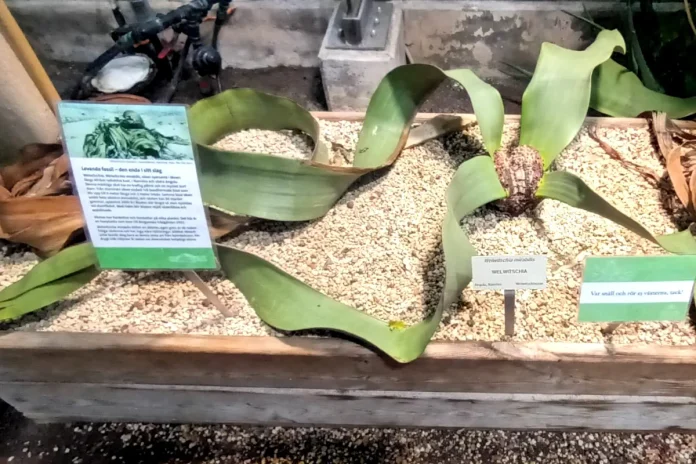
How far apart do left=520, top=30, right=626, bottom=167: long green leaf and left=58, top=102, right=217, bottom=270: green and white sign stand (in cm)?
53

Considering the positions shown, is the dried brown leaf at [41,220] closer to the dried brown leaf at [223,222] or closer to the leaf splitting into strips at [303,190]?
the leaf splitting into strips at [303,190]

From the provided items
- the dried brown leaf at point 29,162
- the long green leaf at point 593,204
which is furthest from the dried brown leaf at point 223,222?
the long green leaf at point 593,204

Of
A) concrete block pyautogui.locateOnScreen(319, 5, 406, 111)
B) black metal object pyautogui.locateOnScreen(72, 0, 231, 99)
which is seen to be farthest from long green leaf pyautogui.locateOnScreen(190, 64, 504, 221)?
black metal object pyautogui.locateOnScreen(72, 0, 231, 99)

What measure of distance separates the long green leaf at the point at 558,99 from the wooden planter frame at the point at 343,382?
327 millimetres

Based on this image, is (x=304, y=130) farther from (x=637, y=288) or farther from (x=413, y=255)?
(x=637, y=288)

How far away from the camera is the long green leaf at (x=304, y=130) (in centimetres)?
91

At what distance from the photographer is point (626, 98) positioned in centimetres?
107

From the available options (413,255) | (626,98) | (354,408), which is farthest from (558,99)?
(354,408)

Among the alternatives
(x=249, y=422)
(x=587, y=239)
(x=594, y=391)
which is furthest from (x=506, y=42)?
(x=249, y=422)

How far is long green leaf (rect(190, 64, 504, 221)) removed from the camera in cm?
91

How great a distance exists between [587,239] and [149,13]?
1.18 meters

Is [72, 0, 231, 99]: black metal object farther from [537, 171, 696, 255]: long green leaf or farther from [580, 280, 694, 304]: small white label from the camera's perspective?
[580, 280, 694, 304]: small white label

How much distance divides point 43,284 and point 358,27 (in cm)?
82

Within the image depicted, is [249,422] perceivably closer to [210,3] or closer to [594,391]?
[594,391]
